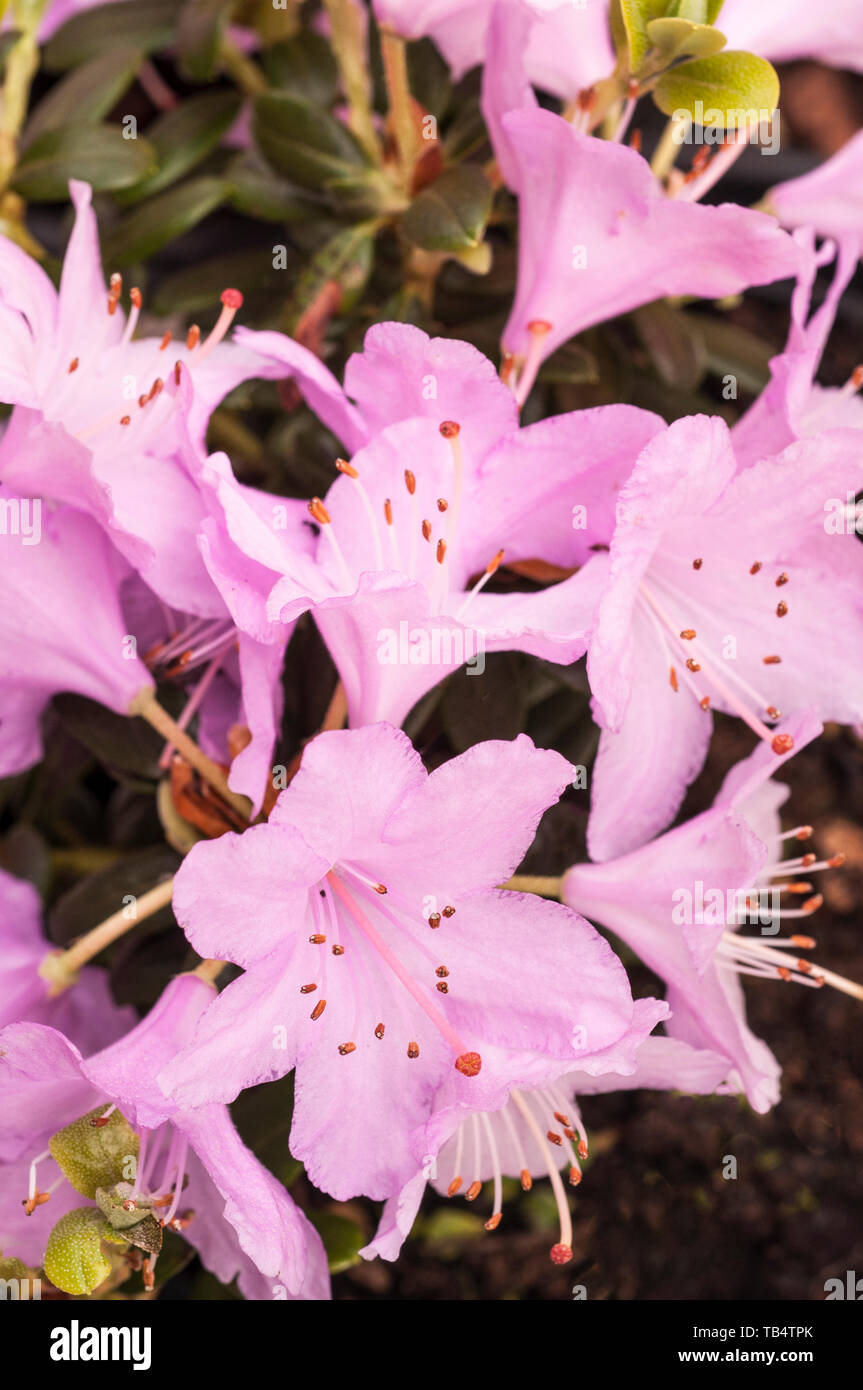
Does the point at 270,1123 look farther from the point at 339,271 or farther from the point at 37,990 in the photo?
the point at 339,271

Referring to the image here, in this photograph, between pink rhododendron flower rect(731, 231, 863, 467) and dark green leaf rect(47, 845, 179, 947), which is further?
dark green leaf rect(47, 845, 179, 947)

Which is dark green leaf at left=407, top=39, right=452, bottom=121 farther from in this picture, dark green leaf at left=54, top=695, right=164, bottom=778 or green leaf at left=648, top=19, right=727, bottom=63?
dark green leaf at left=54, top=695, right=164, bottom=778

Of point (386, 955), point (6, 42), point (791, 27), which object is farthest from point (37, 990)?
point (791, 27)

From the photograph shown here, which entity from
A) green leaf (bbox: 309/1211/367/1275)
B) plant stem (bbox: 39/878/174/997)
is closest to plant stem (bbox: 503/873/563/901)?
plant stem (bbox: 39/878/174/997)

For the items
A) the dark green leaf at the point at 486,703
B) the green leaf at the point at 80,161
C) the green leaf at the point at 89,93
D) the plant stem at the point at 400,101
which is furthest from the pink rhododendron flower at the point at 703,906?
the green leaf at the point at 89,93
